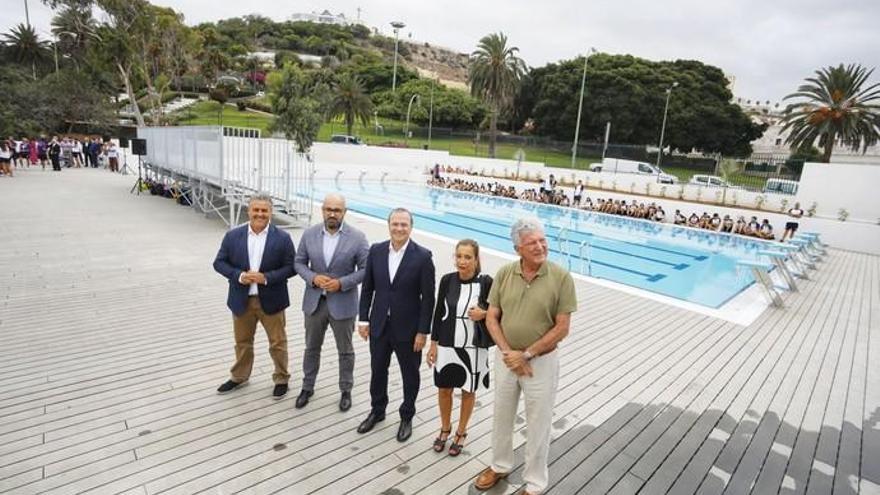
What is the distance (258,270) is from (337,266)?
2.22 ft

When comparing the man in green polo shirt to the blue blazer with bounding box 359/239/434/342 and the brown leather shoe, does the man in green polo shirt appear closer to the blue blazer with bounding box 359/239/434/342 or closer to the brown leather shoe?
the brown leather shoe

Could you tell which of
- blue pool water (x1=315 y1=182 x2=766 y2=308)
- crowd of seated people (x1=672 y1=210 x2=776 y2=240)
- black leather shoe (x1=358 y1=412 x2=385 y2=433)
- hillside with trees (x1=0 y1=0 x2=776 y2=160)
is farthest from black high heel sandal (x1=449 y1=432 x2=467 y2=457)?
hillside with trees (x1=0 y1=0 x2=776 y2=160)

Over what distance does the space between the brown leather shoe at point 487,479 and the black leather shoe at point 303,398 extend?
155 cm

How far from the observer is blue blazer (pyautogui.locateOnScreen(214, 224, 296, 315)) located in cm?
363

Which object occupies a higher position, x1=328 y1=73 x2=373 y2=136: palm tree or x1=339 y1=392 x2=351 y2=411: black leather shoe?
x1=328 y1=73 x2=373 y2=136: palm tree

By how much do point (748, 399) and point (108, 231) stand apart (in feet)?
37.2

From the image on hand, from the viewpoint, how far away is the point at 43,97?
29.7 meters

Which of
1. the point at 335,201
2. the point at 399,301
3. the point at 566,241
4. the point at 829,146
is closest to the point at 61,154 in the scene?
Result: the point at 566,241

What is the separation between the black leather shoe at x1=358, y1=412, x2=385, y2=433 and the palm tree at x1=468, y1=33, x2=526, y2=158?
3668 cm

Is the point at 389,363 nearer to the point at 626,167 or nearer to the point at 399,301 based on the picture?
the point at 399,301

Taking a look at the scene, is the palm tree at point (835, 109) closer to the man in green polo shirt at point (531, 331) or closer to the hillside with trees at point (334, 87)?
the hillside with trees at point (334, 87)

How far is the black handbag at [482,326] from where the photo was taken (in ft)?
9.79

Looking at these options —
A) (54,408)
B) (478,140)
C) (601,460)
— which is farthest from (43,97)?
(601,460)

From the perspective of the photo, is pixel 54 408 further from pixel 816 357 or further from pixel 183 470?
pixel 816 357
